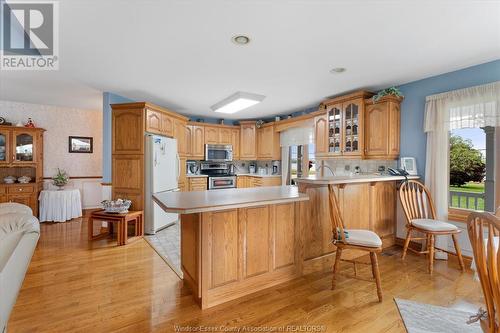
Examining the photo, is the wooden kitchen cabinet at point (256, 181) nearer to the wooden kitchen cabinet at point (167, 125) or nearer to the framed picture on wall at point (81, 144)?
the wooden kitchen cabinet at point (167, 125)

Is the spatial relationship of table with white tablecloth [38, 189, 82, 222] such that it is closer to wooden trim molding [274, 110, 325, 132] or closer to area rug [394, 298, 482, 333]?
wooden trim molding [274, 110, 325, 132]

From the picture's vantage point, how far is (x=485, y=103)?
9.02 feet

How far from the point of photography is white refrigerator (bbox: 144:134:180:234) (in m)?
3.93

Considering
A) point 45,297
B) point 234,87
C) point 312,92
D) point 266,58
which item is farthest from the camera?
point 312,92

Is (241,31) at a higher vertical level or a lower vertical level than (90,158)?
higher

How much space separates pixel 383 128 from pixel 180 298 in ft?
11.3

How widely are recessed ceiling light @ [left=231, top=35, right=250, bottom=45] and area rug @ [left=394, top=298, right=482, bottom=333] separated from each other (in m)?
2.71

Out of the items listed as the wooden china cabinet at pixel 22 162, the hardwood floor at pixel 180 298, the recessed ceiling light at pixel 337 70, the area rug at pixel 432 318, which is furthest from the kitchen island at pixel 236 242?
the wooden china cabinet at pixel 22 162

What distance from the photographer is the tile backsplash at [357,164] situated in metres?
3.80

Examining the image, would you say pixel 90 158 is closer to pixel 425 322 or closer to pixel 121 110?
pixel 121 110

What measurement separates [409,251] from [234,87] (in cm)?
344

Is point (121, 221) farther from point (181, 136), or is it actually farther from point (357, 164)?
point (357, 164)

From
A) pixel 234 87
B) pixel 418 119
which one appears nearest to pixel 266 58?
pixel 234 87

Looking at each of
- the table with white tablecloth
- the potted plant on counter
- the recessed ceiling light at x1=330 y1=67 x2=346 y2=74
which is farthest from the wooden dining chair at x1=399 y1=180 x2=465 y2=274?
the table with white tablecloth
